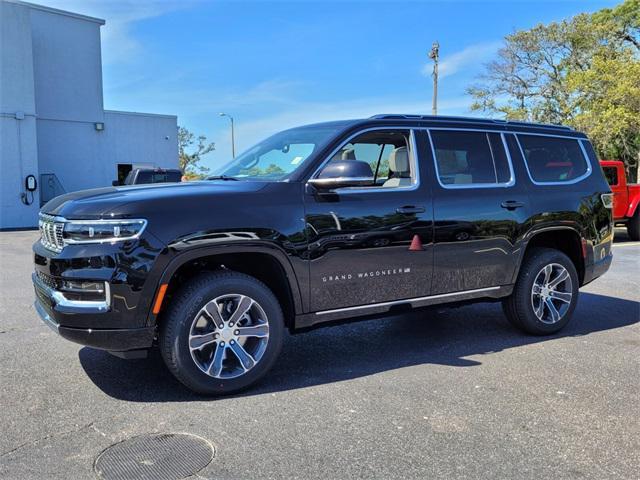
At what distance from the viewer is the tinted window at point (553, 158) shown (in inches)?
217

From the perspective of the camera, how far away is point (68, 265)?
357cm

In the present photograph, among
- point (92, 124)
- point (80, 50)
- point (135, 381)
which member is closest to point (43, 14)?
point (80, 50)

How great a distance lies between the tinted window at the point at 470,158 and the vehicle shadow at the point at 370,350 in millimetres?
1258

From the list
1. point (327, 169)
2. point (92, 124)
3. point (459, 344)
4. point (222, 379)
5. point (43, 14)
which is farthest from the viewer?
point (92, 124)

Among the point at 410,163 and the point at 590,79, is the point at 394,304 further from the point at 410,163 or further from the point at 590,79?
the point at 590,79

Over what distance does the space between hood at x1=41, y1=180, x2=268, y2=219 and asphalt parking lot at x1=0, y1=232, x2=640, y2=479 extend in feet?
4.20

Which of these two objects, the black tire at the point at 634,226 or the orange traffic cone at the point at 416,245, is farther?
the black tire at the point at 634,226

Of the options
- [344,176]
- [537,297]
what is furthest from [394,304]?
[537,297]

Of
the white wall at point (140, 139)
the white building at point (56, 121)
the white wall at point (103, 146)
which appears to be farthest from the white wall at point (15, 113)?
the white wall at point (140, 139)

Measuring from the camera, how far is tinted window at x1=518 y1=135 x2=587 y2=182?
18.0 ft

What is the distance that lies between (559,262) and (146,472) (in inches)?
167

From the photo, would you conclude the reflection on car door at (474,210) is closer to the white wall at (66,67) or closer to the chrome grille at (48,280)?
the chrome grille at (48,280)

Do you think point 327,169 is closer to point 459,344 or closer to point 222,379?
point 222,379

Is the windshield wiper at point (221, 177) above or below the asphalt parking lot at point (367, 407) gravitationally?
above
